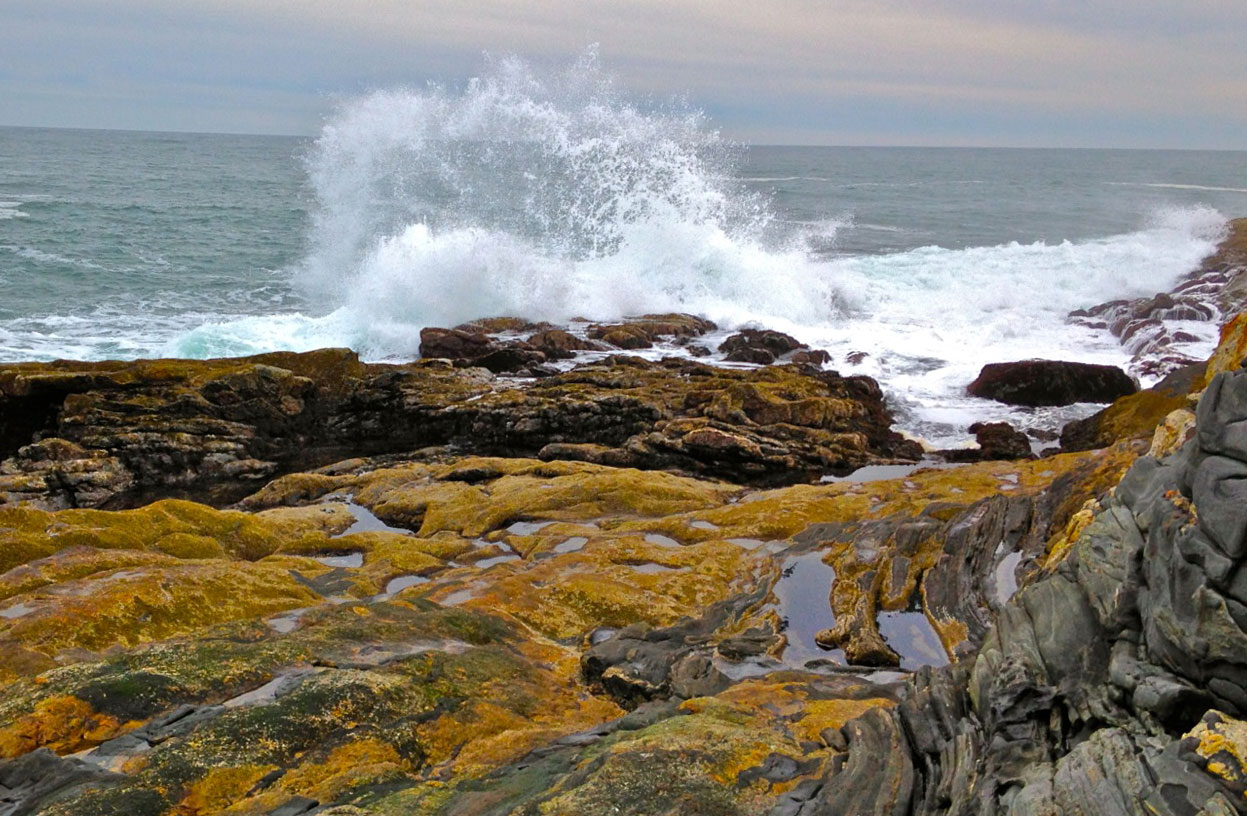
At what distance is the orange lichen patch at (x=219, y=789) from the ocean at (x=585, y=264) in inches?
1306

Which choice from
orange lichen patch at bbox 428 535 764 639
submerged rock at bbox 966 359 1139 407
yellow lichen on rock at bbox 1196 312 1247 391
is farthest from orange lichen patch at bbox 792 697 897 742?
submerged rock at bbox 966 359 1139 407

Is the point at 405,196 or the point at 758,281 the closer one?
the point at 758,281

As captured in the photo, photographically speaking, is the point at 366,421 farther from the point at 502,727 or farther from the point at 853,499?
the point at 502,727

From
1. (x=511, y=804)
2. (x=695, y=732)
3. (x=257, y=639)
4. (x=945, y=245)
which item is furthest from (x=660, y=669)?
(x=945, y=245)

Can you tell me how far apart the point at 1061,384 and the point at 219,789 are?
137 ft

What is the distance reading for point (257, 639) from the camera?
58.3 feet

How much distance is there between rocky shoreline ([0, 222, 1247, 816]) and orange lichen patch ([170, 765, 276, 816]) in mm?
41

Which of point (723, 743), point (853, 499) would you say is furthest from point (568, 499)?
point (723, 743)

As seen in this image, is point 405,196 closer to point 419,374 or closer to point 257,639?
point 419,374

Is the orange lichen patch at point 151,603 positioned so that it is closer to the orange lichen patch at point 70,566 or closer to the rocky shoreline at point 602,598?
the rocky shoreline at point 602,598

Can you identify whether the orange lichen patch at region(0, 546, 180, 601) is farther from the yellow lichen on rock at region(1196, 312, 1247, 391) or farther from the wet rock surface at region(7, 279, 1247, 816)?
the yellow lichen on rock at region(1196, 312, 1247, 391)

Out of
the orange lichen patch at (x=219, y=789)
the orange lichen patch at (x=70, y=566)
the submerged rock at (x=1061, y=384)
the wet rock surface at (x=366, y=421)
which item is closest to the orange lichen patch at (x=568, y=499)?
the wet rock surface at (x=366, y=421)

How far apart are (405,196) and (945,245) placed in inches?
2598

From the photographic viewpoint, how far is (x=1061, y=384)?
43969 mm
